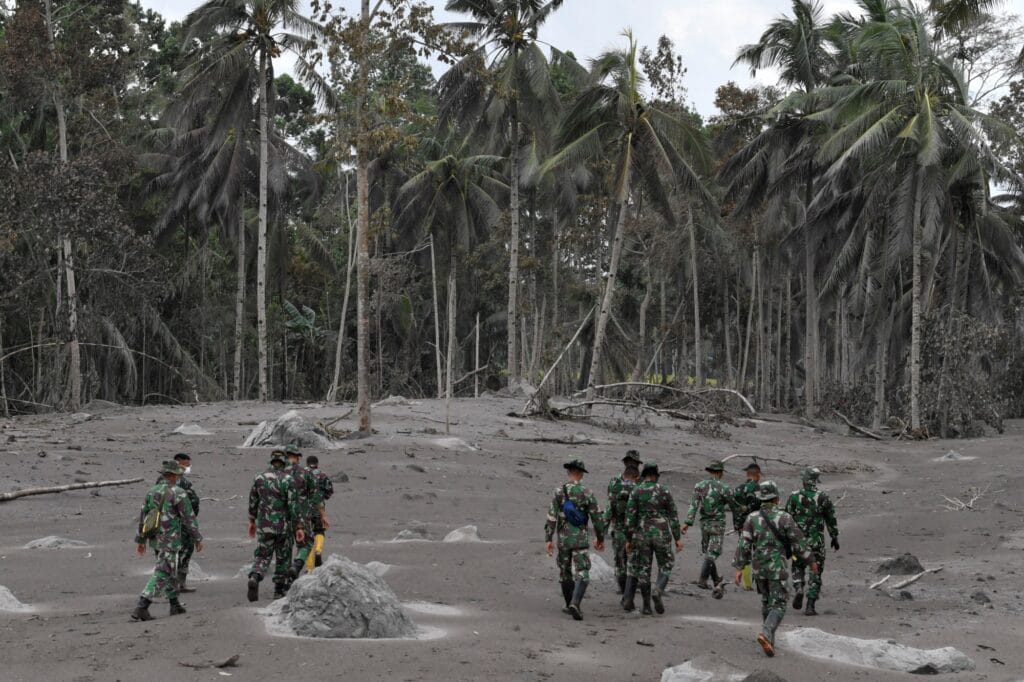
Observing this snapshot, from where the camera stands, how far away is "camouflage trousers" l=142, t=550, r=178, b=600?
10.3 meters

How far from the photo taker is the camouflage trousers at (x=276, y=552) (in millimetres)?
11117

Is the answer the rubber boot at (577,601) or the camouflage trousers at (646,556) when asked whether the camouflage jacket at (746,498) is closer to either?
the camouflage trousers at (646,556)

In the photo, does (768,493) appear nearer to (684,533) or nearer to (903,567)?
(684,533)

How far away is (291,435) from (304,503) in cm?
1062

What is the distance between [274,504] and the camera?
11.2 meters

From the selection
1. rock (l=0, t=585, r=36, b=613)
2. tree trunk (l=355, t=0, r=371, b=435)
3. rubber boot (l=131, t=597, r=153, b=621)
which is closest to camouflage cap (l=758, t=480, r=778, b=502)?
rubber boot (l=131, t=597, r=153, b=621)

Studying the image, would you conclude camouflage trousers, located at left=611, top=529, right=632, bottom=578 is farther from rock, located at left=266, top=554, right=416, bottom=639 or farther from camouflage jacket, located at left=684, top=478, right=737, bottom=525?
rock, located at left=266, top=554, right=416, bottom=639

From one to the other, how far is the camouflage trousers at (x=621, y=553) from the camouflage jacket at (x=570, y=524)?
1.33 ft

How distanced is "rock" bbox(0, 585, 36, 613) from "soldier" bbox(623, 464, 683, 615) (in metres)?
5.78

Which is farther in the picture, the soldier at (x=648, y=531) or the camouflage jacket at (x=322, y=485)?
the camouflage jacket at (x=322, y=485)

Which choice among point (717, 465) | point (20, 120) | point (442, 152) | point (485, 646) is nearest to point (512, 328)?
point (442, 152)

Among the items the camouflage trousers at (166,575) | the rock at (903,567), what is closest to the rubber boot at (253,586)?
the camouflage trousers at (166,575)

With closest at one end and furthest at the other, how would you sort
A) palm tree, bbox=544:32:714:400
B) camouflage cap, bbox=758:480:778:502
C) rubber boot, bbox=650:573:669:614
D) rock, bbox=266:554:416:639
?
rock, bbox=266:554:416:639 < camouflage cap, bbox=758:480:778:502 < rubber boot, bbox=650:573:669:614 < palm tree, bbox=544:32:714:400

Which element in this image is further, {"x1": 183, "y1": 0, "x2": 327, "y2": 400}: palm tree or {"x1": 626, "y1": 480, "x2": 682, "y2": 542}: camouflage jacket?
{"x1": 183, "y1": 0, "x2": 327, "y2": 400}: palm tree
